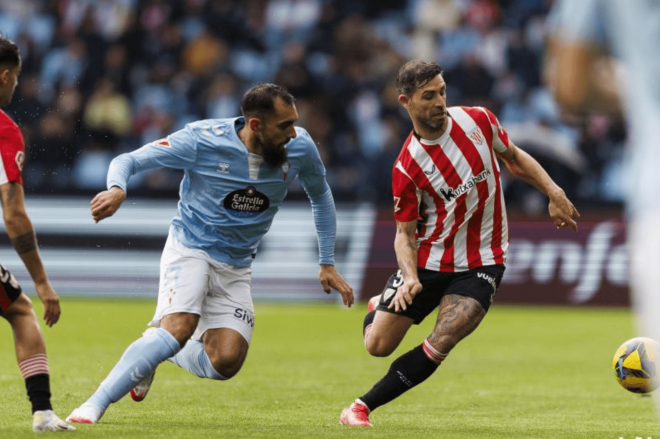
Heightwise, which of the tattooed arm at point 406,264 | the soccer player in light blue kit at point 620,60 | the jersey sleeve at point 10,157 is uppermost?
the soccer player in light blue kit at point 620,60

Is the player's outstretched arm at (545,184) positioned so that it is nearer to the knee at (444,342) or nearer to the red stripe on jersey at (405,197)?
the red stripe on jersey at (405,197)

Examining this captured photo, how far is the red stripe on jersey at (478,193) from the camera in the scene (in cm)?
737

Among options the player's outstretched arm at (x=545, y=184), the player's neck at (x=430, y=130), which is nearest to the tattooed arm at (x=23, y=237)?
the player's neck at (x=430, y=130)

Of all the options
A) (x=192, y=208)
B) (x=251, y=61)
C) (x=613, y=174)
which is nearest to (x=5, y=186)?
(x=192, y=208)

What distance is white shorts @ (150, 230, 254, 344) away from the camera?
6.83 meters

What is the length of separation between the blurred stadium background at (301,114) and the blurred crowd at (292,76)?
0.11 feet

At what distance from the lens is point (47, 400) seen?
232 inches

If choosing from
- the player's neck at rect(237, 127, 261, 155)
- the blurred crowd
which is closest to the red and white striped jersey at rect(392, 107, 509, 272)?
the player's neck at rect(237, 127, 261, 155)

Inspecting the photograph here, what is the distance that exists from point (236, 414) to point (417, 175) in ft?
6.25

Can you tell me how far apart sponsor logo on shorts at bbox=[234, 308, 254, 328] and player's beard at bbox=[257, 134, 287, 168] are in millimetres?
975

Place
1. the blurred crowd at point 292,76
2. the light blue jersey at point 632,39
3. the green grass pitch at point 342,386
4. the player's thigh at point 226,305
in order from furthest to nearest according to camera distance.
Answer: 1. the blurred crowd at point 292,76
2. the player's thigh at point 226,305
3. the green grass pitch at point 342,386
4. the light blue jersey at point 632,39

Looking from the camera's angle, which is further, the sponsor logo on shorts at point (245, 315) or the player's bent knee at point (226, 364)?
the sponsor logo on shorts at point (245, 315)

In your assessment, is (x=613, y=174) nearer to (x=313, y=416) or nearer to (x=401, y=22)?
(x=401, y=22)

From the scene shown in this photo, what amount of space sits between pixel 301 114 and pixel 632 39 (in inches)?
639
